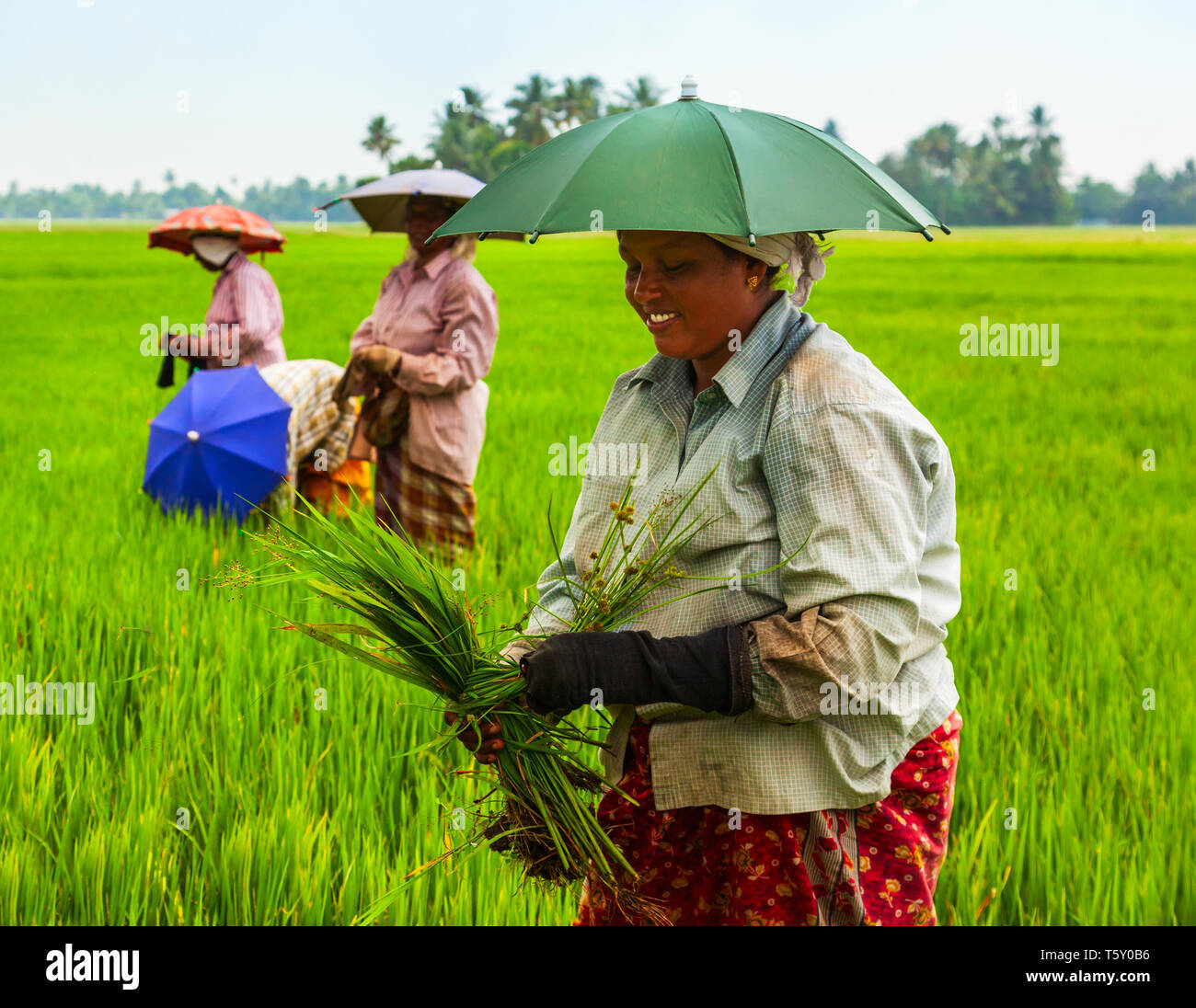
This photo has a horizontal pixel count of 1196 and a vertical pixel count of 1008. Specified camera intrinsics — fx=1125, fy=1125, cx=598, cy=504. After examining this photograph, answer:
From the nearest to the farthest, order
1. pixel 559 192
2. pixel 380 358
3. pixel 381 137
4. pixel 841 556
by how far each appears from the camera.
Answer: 1. pixel 841 556
2. pixel 559 192
3. pixel 380 358
4. pixel 381 137

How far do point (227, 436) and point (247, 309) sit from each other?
88 cm

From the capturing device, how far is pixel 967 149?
8550 cm

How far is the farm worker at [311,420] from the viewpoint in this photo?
490cm

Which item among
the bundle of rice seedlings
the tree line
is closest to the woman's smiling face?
the bundle of rice seedlings

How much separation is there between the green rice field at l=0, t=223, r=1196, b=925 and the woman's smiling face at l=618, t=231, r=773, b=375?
0.54 meters

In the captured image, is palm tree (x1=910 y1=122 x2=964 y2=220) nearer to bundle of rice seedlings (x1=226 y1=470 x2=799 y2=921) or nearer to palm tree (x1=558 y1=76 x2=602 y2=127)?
palm tree (x1=558 y1=76 x2=602 y2=127)

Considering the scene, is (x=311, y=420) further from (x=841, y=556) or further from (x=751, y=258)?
(x=841, y=556)

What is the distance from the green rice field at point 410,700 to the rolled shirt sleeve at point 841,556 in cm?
56

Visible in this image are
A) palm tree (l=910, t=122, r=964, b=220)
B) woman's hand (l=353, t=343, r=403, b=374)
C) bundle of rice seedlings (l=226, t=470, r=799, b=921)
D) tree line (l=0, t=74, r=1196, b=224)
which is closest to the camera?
bundle of rice seedlings (l=226, t=470, r=799, b=921)

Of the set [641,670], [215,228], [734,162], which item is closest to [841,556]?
[641,670]

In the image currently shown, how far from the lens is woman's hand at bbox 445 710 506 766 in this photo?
5.48 ft

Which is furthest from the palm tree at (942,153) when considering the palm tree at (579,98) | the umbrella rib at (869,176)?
the umbrella rib at (869,176)

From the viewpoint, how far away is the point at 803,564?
1451mm

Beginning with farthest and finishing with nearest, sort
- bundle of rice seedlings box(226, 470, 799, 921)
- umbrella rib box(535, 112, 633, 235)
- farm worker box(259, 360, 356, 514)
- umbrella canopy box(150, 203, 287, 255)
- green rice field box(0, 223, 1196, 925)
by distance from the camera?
umbrella canopy box(150, 203, 287, 255) → farm worker box(259, 360, 356, 514) → green rice field box(0, 223, 1196, 925) → bundle of rice seedlings box(226, 470, 799, 921) → umbrella rib box(535, 112, 633, 235)
